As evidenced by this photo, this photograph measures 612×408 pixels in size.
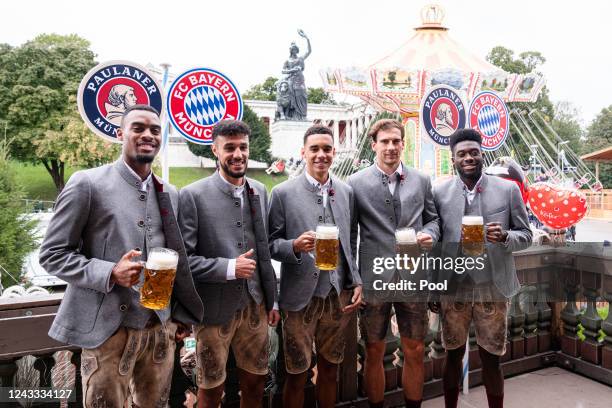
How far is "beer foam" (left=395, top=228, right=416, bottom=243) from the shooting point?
291 cm

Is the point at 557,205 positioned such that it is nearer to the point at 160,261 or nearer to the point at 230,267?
the point at 230,267

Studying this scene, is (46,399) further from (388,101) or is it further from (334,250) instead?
(388,101)

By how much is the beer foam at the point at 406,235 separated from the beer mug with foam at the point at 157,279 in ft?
4.48

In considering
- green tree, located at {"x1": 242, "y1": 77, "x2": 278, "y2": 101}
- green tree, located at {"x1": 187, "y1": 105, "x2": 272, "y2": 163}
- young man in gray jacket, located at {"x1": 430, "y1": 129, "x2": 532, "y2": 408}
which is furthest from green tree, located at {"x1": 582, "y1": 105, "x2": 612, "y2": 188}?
young man in gray jacket, located at {"x1": 430, "y1": 129, "x2": 532, "y2": 408}

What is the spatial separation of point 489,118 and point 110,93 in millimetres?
4772

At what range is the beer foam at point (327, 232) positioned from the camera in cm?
262

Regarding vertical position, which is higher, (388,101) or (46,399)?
(388,101)

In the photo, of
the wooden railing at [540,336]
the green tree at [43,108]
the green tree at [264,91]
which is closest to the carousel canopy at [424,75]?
the wooden railing at [540,336]

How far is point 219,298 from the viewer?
103 inches

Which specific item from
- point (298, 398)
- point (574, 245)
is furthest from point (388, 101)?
point (298, 398)

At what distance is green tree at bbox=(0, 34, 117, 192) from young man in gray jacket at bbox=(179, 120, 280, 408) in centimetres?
2988

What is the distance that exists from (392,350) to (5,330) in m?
2.42

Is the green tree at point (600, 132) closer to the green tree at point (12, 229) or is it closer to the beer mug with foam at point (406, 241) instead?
the green tree at point (12, 229)

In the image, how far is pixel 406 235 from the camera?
→ 291cm
